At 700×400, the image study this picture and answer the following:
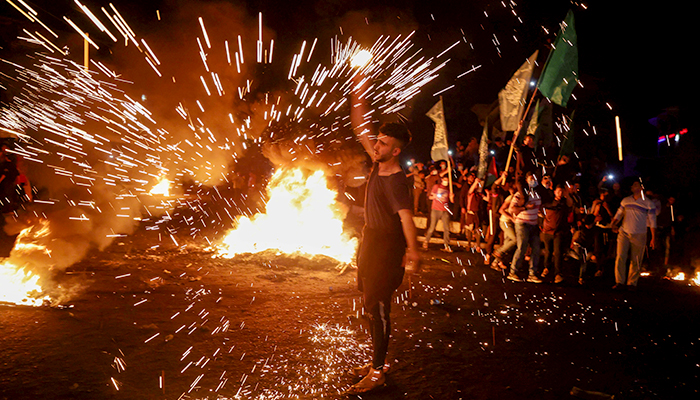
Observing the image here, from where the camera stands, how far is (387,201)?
349 centimetres

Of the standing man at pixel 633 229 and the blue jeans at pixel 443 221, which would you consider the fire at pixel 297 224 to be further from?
the standing man at pixel 633 229

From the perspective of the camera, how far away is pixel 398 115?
683 inches

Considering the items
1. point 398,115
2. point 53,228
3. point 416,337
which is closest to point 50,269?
point 53,228

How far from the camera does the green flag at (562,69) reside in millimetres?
7996

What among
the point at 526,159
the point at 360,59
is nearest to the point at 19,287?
the point at 526,159

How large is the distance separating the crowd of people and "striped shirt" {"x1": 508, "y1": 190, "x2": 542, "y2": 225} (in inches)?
0.7

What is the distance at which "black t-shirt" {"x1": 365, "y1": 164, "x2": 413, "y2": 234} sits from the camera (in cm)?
340

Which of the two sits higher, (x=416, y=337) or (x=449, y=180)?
(x=449, y=180)

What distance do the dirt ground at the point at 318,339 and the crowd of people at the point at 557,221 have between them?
786 millimetres

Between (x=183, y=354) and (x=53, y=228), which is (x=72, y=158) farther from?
(x=183, y=354)

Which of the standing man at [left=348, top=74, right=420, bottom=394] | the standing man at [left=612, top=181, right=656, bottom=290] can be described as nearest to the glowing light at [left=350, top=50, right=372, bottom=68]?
the standing man at [left=612, top=181, right=656, bottom=290]

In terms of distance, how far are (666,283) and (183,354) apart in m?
8.80

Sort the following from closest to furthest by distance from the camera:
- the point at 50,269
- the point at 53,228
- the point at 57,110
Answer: the point at 50,269 → the point at 53,228 → the point at 57,110

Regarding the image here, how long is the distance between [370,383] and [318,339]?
44.0 inches
